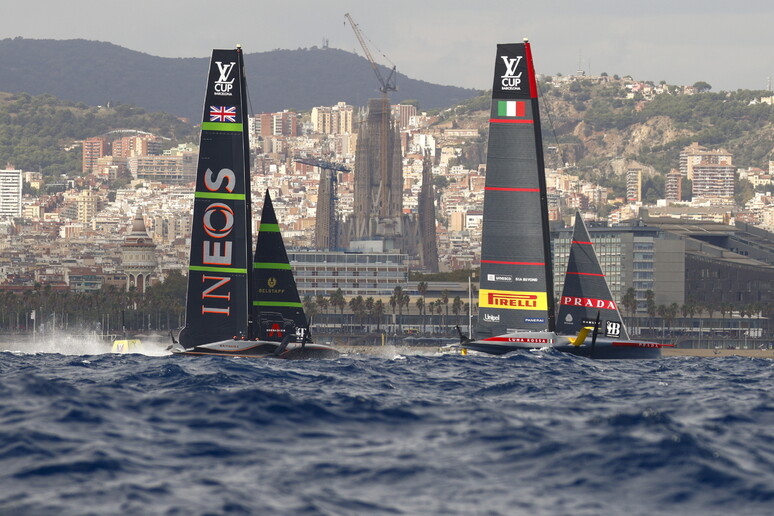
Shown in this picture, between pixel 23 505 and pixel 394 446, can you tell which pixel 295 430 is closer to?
pixel 394 446

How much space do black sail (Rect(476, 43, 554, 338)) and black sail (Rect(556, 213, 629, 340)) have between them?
41.4 inches

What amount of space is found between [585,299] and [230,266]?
10.6 metres

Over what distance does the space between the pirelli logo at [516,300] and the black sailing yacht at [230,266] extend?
15.7ft

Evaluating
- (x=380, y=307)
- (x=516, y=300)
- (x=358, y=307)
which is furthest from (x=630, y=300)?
(x=516, y=300)

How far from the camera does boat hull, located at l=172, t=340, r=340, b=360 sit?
38812mm

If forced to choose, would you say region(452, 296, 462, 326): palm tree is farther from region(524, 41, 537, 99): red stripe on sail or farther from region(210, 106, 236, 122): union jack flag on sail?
region(210, 106, 236, 122): union jack flag on sail

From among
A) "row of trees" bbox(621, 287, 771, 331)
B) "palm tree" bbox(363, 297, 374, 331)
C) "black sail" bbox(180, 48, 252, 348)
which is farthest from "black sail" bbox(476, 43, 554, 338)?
"palm tree" bbox(363, 297, 374, 331)

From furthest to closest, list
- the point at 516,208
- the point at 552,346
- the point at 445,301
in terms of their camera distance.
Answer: the point at 445,301 < the point at 516,208 < the point at 552,346

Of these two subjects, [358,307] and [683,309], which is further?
[358,307]

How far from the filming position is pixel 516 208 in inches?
1598

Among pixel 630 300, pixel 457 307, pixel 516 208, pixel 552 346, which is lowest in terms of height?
pixel 457 307

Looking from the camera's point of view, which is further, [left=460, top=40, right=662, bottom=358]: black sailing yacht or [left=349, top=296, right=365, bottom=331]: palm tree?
[left=349, top=296, right=365, bottom=331]: palm tree

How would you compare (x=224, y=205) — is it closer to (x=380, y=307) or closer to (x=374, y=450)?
(x=374, y=450)

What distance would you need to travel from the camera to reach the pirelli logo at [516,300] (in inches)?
1618
